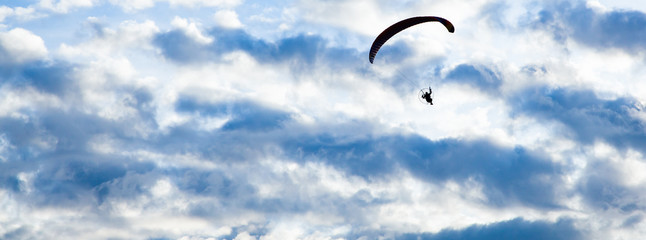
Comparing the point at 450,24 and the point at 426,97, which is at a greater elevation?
the point at 450,24

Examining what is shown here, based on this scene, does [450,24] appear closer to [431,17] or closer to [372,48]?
[431,17]

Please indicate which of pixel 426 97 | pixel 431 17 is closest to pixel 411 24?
pixel 431 17

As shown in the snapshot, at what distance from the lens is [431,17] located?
101 m

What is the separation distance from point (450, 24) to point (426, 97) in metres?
10.1

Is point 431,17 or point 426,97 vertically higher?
point 431,17

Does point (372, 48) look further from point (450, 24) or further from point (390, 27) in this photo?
point (450, 24)

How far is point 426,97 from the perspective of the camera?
10181 cm

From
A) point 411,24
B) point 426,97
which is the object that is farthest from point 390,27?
point 426,97

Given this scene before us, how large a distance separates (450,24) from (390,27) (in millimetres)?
8305

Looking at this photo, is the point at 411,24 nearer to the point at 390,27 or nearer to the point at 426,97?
the point at 390,27

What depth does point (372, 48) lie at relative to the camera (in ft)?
340

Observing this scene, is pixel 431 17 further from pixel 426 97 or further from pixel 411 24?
pixel 426 97

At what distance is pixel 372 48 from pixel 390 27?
12.1 feet

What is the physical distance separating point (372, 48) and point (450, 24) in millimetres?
11045
